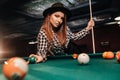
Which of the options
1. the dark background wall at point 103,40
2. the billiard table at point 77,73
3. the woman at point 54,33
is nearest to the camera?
the billiard table at point 77,73

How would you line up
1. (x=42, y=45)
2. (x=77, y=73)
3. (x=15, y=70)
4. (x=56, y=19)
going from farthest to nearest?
(x=56, y=19)
(x=42, y=45)
(x=77, y=73)
(x=15, y=70)

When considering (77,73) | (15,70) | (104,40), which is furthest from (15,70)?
(104,40)

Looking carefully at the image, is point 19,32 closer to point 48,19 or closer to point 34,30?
point 34,30

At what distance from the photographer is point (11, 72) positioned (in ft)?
3.29

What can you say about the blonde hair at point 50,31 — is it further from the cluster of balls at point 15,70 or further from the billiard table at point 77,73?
the cluster of balls at point 15,70

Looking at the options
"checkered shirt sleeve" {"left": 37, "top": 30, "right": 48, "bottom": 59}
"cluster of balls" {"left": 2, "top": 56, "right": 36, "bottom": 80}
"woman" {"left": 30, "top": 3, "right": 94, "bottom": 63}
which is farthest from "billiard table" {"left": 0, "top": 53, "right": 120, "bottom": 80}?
"woman" {"left": 30, "top": 3, "right": 94, "bottom": 63}

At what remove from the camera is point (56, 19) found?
286 centimetres

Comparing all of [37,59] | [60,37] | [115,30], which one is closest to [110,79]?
[37,59]

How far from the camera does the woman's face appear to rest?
285 cm

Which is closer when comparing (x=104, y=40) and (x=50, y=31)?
(x=50, y=31)

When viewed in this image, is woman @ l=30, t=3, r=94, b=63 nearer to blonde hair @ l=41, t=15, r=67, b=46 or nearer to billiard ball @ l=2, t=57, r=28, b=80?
blonde hair @ l=41, t=15, r=67, b=46

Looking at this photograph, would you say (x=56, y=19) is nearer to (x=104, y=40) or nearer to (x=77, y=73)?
(x=77, y=73)

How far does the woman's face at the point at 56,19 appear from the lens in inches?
112

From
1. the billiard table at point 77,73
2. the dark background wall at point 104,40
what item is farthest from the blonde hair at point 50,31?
the dark background wall at point 104,40
